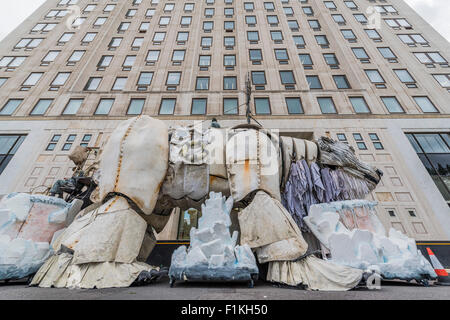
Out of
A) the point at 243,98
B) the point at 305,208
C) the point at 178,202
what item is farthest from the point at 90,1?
the point at 305,208

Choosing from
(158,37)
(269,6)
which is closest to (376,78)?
(269,6)

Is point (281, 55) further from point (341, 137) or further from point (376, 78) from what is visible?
point (341, 137)

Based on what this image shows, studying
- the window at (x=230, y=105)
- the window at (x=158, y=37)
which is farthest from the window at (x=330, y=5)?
the window at (x=158, y=37)

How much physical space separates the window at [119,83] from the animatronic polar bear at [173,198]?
424 inches

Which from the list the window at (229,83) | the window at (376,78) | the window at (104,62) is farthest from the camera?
the window at (104,62)

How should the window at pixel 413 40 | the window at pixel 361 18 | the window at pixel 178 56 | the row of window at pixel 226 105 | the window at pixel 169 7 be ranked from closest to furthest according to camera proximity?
the row of window at pixel 226 105 → the window at pixel 178 56 → the window at pixel 413 40 → the window at pixel 361 18 → the window at pixel 169 7

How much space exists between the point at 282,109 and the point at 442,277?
897 centimetres

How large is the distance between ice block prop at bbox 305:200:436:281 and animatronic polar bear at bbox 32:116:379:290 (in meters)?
0.83

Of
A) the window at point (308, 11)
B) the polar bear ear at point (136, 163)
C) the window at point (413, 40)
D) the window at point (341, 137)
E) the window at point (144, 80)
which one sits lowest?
the polar bear ear at point (136, 163)

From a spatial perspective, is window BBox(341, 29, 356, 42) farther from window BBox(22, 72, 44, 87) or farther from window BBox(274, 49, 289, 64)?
window BBox(22, 72, 44, 87)

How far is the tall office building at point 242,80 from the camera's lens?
889 centimetres

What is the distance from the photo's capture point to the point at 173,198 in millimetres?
3537

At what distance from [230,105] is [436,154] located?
10296 millimetres

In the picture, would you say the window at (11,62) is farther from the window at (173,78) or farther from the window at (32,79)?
the window at (173,78)
